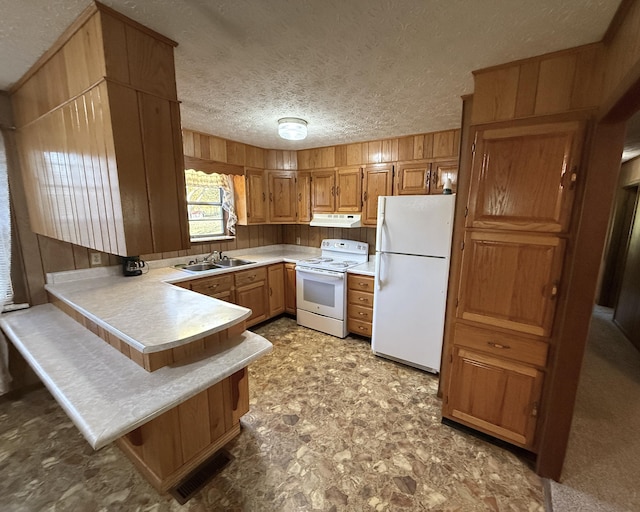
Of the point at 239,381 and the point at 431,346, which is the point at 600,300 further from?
the point at 239,381

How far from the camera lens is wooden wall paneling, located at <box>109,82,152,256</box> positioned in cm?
123

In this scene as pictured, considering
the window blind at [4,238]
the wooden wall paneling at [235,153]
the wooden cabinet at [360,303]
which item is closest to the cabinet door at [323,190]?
the wooden wall paneling at [235,153]

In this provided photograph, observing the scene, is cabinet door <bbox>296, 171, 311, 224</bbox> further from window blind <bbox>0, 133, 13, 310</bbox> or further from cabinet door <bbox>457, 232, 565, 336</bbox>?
window blind <bbox>0, 133, 13, 310</bbox>

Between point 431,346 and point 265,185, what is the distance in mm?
2850

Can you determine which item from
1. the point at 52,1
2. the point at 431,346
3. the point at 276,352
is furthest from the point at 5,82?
the point at 431,346

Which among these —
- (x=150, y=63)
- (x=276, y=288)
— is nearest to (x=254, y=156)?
(x=276, y=288)

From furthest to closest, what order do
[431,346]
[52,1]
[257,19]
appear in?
[431,346], [257,19], [52,1]

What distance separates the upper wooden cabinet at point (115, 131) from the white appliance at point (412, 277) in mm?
1857

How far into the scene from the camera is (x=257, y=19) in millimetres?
1191

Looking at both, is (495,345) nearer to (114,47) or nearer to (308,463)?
(308,463)

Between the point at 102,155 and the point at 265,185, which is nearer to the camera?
the point at 102,155

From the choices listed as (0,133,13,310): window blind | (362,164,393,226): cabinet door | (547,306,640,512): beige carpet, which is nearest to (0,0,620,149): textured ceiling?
(0,133,13,310): window blind

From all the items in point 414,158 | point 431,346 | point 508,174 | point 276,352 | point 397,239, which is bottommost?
point 276,352

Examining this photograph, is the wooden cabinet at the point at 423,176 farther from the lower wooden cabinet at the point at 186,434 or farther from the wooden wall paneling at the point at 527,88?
the lower wooden cabinet at the point at 186,434
